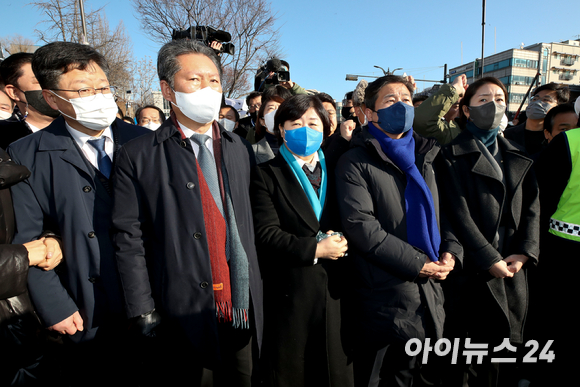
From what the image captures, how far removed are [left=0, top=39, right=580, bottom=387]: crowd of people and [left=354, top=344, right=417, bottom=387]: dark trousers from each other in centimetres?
1

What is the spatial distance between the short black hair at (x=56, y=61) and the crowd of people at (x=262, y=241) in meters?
0.01

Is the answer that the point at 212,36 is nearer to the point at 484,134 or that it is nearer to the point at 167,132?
the point at 167,132

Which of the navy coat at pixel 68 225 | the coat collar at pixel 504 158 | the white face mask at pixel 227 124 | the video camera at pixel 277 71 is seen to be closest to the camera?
the navy coat at pixel 68 225

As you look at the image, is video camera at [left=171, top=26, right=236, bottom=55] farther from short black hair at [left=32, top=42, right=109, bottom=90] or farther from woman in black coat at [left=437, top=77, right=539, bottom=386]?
woman in black coat at [left=437, top=77, right=539, bottom=386]

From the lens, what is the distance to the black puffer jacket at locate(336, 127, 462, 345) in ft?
6.57

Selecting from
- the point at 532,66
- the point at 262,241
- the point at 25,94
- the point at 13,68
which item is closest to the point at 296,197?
the point at 262,241

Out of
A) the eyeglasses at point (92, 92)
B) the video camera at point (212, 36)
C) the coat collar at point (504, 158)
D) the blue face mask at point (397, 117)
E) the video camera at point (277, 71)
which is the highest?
the video camera at point (212, 36)

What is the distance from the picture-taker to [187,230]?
1.84 metres

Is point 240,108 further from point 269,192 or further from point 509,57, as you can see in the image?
point 509,57

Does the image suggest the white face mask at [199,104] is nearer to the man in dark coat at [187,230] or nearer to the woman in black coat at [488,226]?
the man in dark coat at [187,230]

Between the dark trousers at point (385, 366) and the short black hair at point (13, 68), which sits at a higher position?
the short black hair at point (13, 68)

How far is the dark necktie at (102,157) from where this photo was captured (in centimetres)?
198

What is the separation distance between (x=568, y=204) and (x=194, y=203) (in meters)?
2.62

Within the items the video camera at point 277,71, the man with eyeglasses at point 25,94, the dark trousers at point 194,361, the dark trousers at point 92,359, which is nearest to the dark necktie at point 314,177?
the dark trousers at point 194,361
